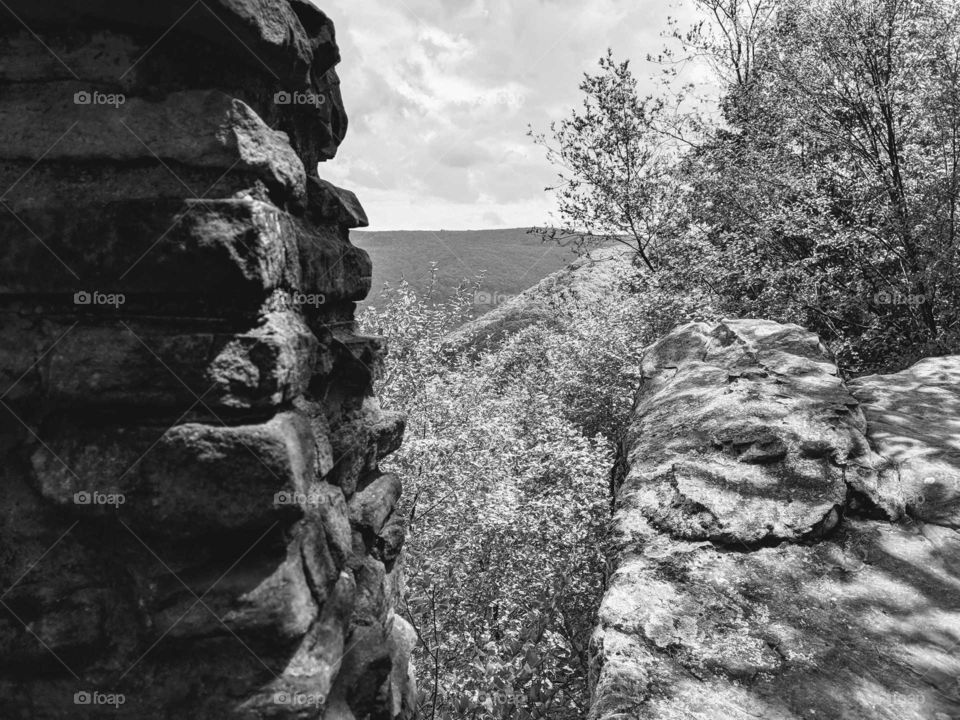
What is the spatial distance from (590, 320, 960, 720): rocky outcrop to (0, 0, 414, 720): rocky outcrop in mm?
1907

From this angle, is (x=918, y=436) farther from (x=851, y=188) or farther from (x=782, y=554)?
(x=851, y=188)

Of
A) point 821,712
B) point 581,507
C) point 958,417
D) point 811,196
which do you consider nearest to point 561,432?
point 581,507

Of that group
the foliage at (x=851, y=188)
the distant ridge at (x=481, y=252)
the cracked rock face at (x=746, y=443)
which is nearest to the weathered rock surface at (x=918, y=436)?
the cracked rock face at (x=746, y=443)

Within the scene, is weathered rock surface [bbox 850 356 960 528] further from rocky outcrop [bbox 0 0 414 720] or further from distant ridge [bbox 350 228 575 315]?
distant ridge [bbox 350 228 575 315]

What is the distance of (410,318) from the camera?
16812 millimetres

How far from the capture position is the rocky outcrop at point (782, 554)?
3.10 m

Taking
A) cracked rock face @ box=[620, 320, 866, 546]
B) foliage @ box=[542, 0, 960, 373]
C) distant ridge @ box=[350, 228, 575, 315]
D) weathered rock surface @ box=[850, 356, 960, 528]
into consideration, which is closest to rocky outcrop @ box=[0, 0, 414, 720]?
cracked rock face @ box=[620, 320, 866, 546]

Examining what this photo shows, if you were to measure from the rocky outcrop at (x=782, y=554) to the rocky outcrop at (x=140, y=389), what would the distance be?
1907 millimetres

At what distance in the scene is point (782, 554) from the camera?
12.9 feet

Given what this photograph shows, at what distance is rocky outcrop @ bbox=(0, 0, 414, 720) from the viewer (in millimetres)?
3107

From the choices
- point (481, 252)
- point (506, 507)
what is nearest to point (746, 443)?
point (506, 507)

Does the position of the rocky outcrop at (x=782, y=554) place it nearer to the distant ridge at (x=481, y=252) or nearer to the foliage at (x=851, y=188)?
the foliage at (x=851, y=188)

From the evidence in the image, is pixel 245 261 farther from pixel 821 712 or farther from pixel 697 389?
pixel 697 389

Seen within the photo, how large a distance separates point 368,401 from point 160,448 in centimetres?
199
